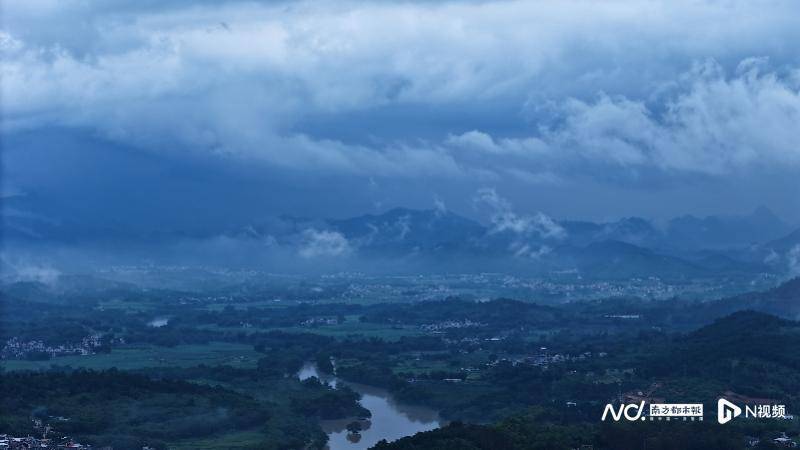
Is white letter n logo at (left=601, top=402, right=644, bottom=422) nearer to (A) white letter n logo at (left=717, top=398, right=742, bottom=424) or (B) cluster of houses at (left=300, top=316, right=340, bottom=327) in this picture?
(A) white letter n logo at (left=717, top=398, right=742, bottom=424)

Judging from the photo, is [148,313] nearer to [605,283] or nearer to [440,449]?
[605,283]

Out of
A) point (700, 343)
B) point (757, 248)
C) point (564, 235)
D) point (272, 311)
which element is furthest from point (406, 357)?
point (564, 235)

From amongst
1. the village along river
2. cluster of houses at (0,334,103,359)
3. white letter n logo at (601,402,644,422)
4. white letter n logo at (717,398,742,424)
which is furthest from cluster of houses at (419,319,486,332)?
white letter n logo at (717,398,742,424)

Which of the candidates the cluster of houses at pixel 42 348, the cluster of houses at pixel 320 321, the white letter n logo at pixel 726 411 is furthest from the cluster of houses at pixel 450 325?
the white letter n logo at pixel 726 411

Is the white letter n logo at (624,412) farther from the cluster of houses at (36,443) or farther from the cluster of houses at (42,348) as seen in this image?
the cluster of houses at (42,348)

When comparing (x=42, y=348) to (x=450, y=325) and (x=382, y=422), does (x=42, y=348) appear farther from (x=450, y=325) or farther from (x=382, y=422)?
(x=382, y=422)

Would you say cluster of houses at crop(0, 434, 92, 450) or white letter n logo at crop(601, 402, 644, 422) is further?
cluster of houses at crop(0, 434, 92, 450)
